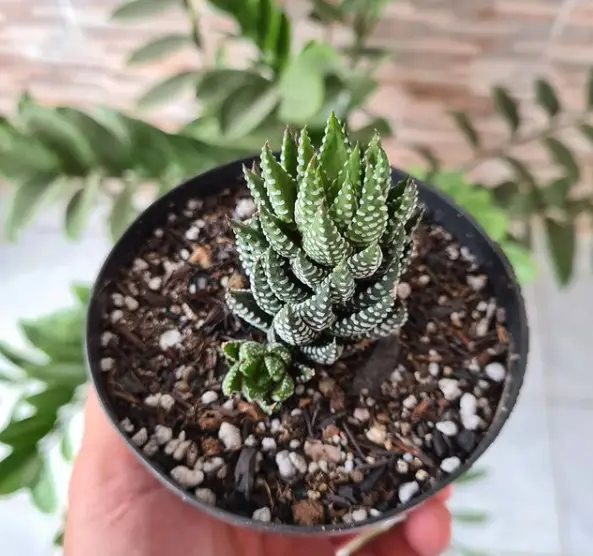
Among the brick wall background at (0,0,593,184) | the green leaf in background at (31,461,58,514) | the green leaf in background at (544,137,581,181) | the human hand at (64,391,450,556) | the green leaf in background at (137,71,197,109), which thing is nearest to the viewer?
the human hand at (64,391,450,556)

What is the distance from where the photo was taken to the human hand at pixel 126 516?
71cm

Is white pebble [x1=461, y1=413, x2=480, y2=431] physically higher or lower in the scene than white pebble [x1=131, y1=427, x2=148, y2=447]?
higher

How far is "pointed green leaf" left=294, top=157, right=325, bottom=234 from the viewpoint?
1.65 feet

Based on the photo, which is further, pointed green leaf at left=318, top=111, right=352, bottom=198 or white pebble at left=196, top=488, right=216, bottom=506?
white pebble at left=196, top=488, right=216, bottom=506

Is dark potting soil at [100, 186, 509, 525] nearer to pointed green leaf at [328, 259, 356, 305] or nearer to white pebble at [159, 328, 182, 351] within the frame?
white pebble at [159, 328, 182, 351]

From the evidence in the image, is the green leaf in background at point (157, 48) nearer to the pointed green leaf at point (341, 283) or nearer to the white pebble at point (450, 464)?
the pointed green leaf at point (341, 283)

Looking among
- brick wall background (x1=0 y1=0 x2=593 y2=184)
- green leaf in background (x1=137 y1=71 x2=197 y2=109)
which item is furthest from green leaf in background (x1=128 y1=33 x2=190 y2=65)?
brick wall background (x1=0 y1=0 x2=593 y2=184)

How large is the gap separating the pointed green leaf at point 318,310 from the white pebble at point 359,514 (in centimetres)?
16

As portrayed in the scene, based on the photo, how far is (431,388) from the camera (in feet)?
2.30

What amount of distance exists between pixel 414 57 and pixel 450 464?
81cm

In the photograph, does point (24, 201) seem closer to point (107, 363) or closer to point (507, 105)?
point (107, 363)

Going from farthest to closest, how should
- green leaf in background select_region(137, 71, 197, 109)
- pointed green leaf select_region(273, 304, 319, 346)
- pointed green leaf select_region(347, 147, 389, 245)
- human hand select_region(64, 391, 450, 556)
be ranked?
green leaf in background select_region(137, 71, 197, 109), human hand select_region(64, 391, 450, 556), pointed green leaf select_region(273, 304, 319, 346), pointed green leaf select_region(347, 147, 389, 245)

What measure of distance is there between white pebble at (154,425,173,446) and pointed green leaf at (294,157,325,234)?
250 mm

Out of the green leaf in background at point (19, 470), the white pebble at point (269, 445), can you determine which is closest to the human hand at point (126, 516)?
the green leaf in background at point (19, 470)
